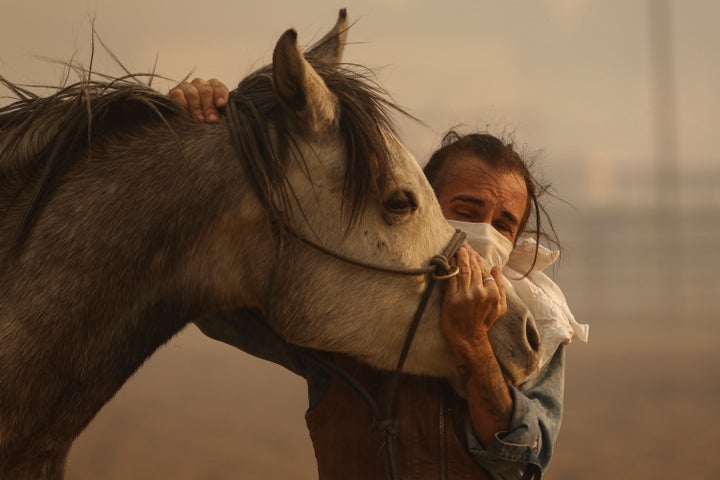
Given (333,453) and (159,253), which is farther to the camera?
(333,453)

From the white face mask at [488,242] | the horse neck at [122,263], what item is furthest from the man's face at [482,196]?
the horse neck at [122,263]

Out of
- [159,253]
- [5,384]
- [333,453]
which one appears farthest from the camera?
[333,453]

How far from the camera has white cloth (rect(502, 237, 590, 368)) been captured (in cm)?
215

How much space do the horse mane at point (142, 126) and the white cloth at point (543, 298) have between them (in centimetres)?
52

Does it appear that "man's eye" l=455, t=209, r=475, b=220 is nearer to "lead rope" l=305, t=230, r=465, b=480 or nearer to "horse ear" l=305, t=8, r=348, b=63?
"lead rope" l=305, t=230, r=465, b=480

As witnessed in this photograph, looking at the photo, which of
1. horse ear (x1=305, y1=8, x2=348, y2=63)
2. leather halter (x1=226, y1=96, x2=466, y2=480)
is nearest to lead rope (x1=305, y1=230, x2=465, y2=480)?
leather halter (x1=226, y1=96, x2=466, y2=480)

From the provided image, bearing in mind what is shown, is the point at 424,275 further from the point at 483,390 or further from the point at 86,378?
the point at 86,378

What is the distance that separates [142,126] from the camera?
6.40ft

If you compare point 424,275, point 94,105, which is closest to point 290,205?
point 424,275

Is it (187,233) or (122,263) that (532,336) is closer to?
(187,233)

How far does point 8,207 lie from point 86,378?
1.53 feet

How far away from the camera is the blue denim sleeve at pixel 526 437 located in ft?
6.56

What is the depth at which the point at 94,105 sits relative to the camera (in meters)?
1.91

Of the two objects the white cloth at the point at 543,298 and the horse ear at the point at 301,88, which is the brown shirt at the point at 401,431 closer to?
the white cloth at the point at 543,298
